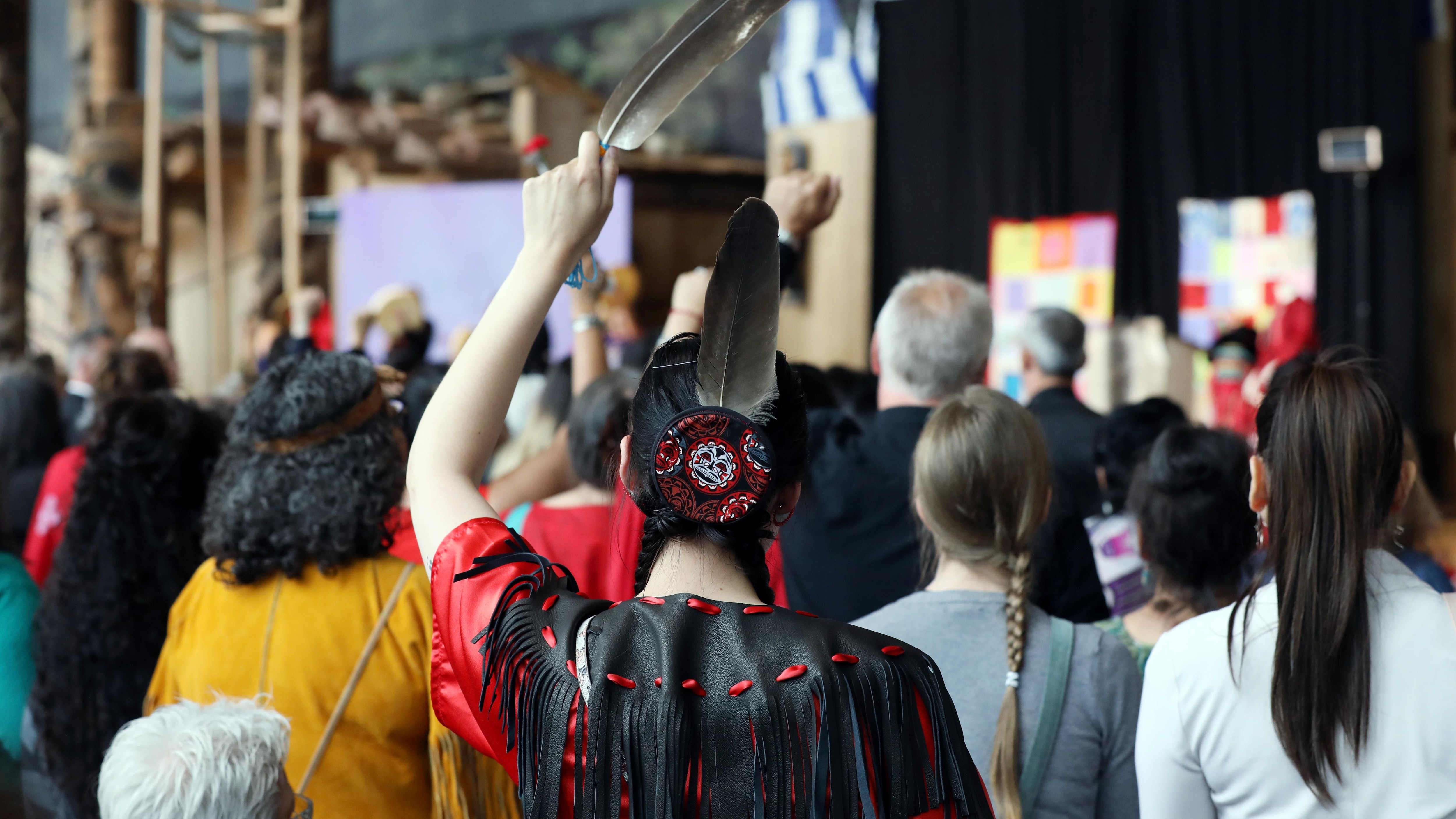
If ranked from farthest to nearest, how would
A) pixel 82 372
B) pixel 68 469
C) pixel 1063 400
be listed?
pixel 82 372 → pixel 1063 400 → pixel 68 469

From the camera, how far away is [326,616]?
5.49 feet

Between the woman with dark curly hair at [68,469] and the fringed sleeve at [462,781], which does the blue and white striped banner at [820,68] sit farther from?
the fringed sleeve at [462,781]

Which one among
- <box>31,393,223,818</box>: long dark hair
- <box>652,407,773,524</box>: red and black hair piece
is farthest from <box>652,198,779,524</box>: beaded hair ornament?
<box>31,393,223,818</box>: long dark hair

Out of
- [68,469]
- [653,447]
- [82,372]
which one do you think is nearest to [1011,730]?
[653,447]

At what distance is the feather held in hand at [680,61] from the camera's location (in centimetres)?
111

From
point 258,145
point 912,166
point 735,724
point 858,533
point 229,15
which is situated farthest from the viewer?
point 258,145

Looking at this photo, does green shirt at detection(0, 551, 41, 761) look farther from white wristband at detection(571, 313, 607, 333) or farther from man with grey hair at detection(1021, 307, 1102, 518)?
man with grey hair at detection(1021, 307, 1102, 518)

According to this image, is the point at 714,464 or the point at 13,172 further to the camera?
the point at 13,172

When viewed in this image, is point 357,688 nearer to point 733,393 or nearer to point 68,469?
point 733,393

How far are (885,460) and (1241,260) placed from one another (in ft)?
19.2

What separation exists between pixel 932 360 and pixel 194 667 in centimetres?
138

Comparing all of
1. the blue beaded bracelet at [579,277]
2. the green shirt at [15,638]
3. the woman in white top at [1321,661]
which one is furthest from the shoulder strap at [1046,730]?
the green shirt at [15,638]

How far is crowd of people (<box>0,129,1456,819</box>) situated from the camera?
970 millimetres

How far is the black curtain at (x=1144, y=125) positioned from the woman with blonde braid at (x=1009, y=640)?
6000 millimetres
